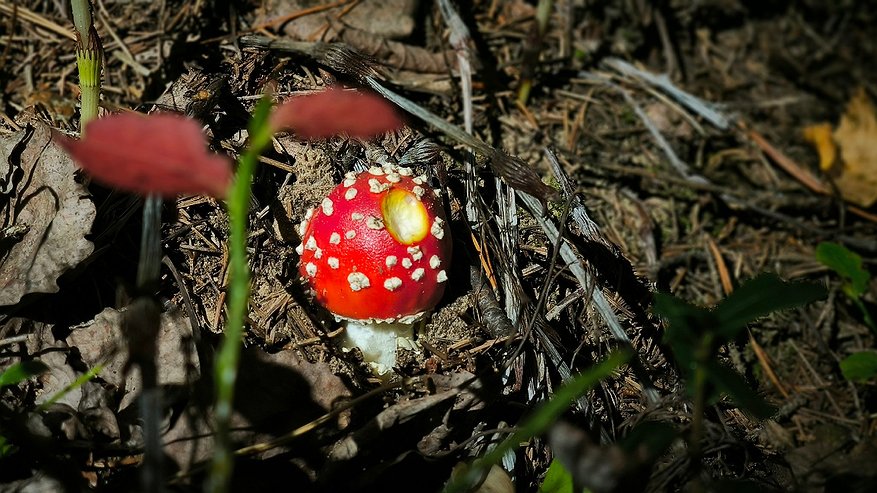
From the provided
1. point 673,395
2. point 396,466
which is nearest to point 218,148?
point 396,466

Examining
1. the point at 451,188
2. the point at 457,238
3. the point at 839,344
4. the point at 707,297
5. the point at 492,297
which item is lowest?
the point at 839,344

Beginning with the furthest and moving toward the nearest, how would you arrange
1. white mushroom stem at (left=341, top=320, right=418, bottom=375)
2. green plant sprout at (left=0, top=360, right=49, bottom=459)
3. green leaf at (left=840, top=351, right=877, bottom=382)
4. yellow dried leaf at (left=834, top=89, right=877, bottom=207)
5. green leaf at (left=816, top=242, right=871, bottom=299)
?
yellow dried leaf at (left=834, top=89, right=877, bottom=207), green leaf at (left=816, top=242, right=871, bottom=299), green leaf at (left=840, top=351, right=877, bottom=382), white mushroom stem at (left=341, top=320, right=418, bottom=375), green plant sprout at (left=0, top=360, right=49, bottom=459)

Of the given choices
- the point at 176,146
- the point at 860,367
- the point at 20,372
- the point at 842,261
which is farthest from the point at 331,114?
the point at 842,261

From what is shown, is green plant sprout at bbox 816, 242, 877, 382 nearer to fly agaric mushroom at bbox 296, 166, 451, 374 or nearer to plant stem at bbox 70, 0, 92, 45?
fly agaric mushroom at bbox 296, 166, 451, 374

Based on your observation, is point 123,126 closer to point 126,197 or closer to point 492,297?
point 126,197

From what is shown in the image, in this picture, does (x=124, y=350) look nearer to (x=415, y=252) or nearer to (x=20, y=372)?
(x=20, y=372)

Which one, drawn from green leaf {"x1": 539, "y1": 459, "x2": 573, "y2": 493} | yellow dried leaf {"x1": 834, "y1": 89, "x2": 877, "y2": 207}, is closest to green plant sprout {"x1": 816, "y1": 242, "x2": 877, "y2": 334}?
yellow dried leaf {"x1": 834, "y1": 89, "x2": 877, "y2": 207}
